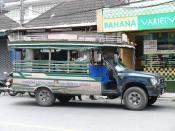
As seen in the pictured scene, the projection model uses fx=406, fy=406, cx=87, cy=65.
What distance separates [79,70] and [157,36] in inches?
262

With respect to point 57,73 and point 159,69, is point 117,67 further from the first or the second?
point 159,69

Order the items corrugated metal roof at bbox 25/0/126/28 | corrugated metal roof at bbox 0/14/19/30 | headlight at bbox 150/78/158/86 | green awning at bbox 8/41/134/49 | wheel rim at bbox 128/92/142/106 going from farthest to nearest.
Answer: corrugated metal roof at bbox 0/14/19/30 < corrugated metal roof at bbox 25/0/126/28 < green awning at bbox 8/41/134/49 < wheel rim at bbox 128/92/142/106 < headlight at bbox 150/78/158/86

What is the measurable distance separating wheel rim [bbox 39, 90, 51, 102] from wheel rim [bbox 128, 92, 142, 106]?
3011mm

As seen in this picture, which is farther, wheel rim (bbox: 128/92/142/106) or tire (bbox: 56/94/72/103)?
tire (bbox: 56/94/72/103)

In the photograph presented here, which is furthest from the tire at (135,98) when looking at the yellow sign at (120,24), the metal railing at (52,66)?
the yellow sign at (120,24)

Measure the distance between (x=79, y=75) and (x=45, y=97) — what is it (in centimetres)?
155

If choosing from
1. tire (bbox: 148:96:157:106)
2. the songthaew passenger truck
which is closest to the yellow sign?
the songthaew passenger truck

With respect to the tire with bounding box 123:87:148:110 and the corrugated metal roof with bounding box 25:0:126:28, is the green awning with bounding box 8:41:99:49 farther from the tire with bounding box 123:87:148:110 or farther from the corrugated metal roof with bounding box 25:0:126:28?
the corrugated metal roof with bounding box 25:0:126:28

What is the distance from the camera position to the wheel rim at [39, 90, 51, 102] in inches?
571

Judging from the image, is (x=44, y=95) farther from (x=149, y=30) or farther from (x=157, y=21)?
(x=149, y=30)

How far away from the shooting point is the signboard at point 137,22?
58.9 ft

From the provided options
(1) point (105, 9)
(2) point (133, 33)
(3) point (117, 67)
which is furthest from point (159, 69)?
(3) point (117, 67)

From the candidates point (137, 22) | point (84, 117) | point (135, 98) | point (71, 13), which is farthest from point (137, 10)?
point (84, 117)

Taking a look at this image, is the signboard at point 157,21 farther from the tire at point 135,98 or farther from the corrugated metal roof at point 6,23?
the corrugated metal roof at point 6,23
